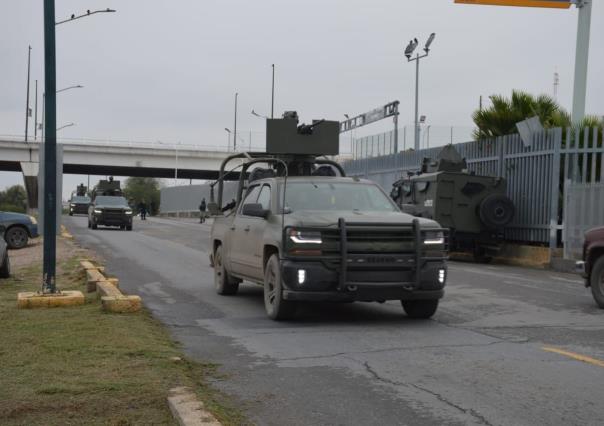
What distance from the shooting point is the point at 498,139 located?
22.7m

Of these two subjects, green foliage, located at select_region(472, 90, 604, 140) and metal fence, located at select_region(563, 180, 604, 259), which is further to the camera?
green foliage, located at select_region(472, 90, 604, 140)

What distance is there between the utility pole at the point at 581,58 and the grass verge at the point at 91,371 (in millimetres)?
17572

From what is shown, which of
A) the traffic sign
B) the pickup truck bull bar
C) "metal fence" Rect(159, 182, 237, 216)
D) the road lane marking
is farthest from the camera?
"metal fence" Rect(159, 182, 237, 216)

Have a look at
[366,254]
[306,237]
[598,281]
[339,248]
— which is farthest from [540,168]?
[306,237]

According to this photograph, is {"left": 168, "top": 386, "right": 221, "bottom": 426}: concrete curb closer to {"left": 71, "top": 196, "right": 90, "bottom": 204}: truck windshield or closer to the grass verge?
the grass verge

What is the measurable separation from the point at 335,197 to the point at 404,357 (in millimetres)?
3266

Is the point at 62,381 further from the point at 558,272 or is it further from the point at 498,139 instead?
the point at 498,139

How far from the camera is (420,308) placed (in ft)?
30.6

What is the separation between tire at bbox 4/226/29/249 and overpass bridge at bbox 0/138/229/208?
146 feet

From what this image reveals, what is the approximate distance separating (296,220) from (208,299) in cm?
327

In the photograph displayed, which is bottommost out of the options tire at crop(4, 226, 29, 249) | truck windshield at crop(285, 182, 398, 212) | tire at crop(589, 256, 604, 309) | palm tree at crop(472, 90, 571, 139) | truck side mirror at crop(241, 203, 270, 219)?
tire at crop(4, 226, 29, 249)

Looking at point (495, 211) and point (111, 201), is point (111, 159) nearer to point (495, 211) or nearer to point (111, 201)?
point (111, 201)

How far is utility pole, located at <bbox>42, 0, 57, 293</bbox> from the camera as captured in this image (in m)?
9.64

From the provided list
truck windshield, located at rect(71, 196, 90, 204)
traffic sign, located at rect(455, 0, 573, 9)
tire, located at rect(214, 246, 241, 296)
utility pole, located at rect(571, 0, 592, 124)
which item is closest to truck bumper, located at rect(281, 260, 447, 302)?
tire, located at rect(214, 246, 241, 296)
